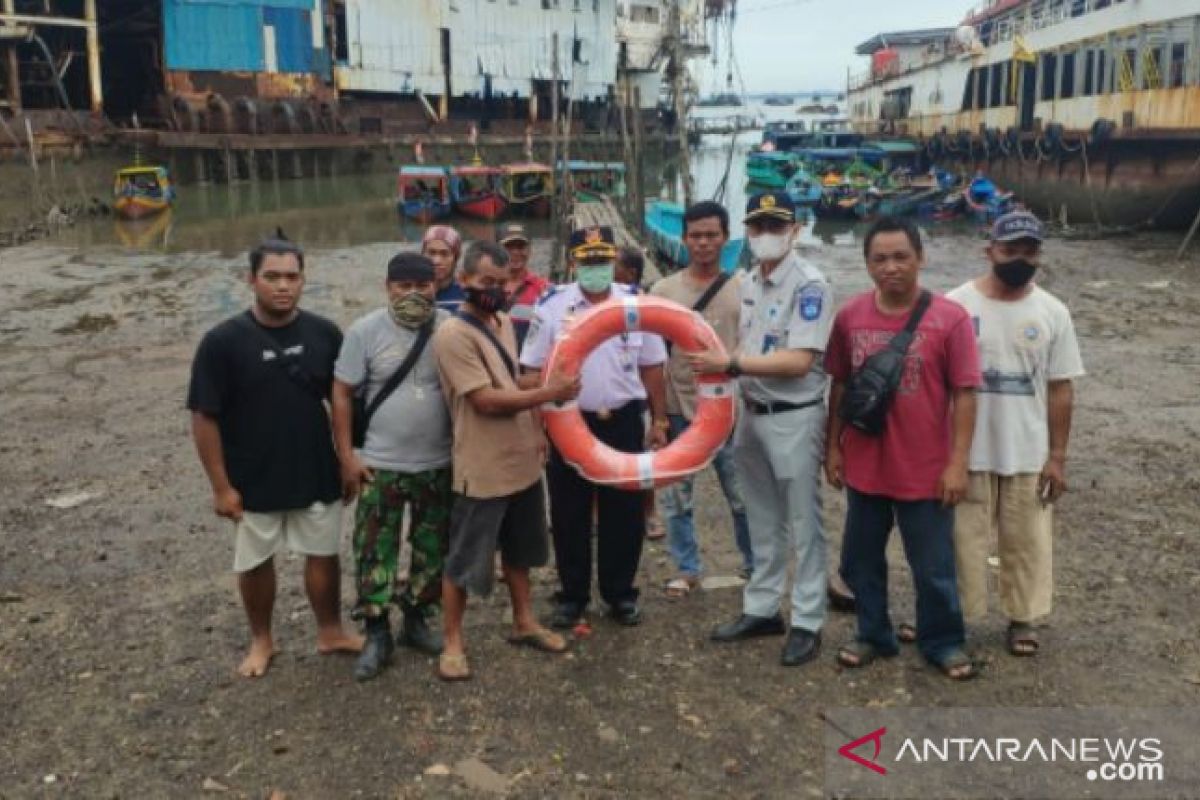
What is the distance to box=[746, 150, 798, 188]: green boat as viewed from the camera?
33.6m

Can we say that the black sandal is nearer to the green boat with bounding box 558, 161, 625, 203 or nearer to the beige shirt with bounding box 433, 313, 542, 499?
the beige shirt with bounding box 433, 313, 542, 499

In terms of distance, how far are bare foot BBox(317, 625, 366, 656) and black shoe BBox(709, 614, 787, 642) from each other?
54.3 inches

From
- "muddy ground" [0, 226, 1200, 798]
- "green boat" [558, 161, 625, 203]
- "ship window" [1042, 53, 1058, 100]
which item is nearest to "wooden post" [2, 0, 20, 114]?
"green boat" [558, 161, 625, 203]

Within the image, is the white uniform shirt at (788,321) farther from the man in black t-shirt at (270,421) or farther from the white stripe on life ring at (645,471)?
the man in black t-shirt at (270,421)

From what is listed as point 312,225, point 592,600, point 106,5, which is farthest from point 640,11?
point 592,600

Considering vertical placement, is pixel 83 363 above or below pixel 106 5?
below

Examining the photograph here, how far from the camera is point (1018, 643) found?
3529 mm

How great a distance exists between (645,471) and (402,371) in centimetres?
95

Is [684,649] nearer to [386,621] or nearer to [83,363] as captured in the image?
[386,621]

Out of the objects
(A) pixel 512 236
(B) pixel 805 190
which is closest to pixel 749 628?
(A) pixel 512 236

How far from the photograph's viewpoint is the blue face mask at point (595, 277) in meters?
3.64

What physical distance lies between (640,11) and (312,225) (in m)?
35.7

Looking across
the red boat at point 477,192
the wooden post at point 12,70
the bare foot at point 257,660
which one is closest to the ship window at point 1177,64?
the red boat at point 477,192

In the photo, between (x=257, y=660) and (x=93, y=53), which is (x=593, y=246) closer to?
(x=257, y=660)
